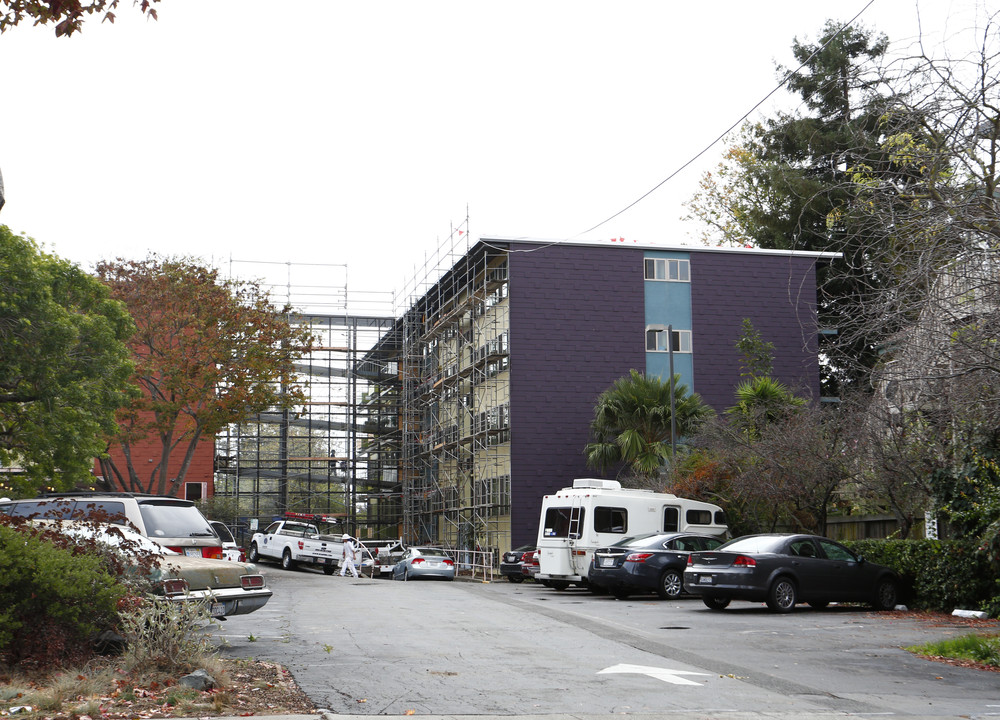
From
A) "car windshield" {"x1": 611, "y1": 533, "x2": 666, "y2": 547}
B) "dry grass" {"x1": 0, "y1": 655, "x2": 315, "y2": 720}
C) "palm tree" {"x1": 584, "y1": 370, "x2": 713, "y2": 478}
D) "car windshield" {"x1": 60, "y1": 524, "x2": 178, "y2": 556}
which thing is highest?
"palm tree" {"x1": 584, "y1": 370, "x2": 713, "y2": 478}

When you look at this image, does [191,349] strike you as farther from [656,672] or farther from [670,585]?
[656,672]

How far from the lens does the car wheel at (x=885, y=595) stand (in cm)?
2023

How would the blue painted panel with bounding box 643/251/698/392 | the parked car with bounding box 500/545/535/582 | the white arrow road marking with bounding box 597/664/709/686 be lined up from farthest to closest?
the blue painted panel with bounding box 643/251/698/392, the parked car with bounding box 500/545/535/582, the white arrow road marking with bounding box 597/664/709/686

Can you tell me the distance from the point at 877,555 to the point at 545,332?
63.3 ft

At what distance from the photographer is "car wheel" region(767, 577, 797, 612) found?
62.1 ft

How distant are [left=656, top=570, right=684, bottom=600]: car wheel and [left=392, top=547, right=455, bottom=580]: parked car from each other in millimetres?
12624

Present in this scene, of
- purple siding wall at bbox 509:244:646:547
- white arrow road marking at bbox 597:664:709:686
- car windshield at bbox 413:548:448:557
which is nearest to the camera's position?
white arrow road marking at bbox 597:664:709:686

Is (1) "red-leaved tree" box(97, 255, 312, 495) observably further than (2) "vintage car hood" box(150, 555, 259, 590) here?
Yes

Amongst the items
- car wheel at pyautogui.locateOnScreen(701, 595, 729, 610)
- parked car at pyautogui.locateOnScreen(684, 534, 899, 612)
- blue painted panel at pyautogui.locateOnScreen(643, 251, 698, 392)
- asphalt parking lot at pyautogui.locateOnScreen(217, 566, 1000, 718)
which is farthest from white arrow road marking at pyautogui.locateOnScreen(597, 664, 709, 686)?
blue painted panel at pyautogui.locateOnScreen(643, 251, 698, 392)

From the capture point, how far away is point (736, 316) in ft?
137

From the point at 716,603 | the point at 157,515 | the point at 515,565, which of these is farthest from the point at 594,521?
the point at 157,515

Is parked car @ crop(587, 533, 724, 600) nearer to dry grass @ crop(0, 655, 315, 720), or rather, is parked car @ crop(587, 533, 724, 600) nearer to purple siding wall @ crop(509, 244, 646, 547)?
dry grass @ crop(0, 655, 315, 720)

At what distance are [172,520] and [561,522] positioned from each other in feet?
42.4

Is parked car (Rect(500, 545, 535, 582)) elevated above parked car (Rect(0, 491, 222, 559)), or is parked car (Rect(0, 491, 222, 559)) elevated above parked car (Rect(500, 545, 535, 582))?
parked car (Rect(0, 491, 222, 559))
